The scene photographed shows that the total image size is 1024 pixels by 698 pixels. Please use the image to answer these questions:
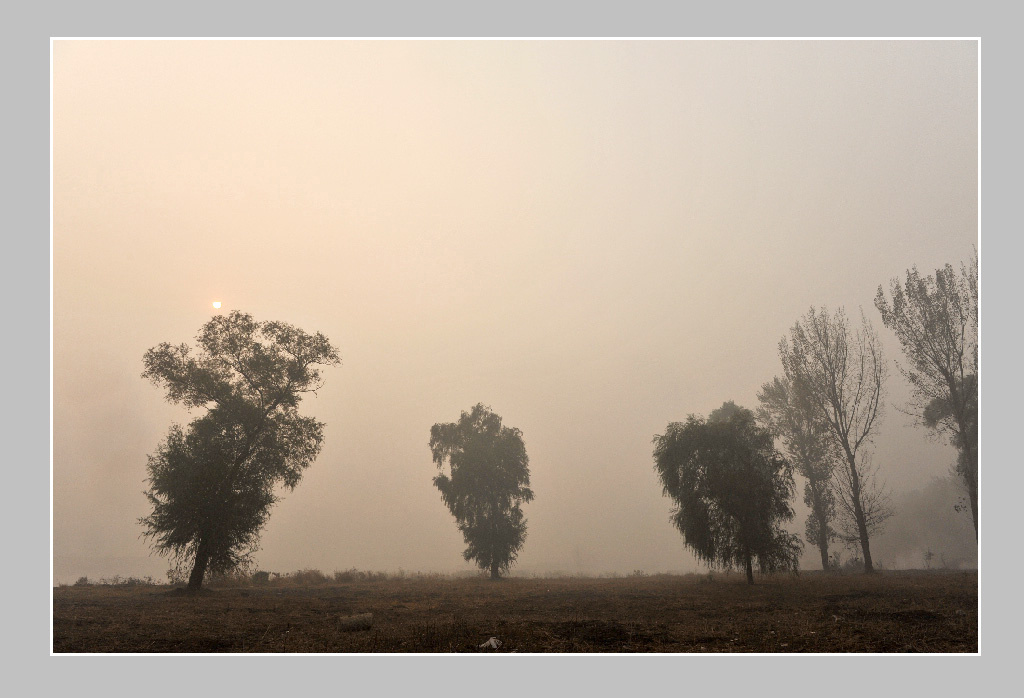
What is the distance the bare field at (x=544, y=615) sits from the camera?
12.3m

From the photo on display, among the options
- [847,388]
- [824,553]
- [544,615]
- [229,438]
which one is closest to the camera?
[544,615]

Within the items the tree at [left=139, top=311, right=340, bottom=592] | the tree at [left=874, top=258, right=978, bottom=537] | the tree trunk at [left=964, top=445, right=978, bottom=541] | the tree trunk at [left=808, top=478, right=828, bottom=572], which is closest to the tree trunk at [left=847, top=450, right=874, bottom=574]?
the tree trunk at [left=808, top=478, right=828, bottom=572]

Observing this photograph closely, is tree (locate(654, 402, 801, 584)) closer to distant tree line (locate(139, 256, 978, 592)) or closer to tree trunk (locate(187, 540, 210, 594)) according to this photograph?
distant tree line (locate(139, 256, 978, 592))

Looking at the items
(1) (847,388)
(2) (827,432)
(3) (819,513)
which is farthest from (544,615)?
(1) (847,388)

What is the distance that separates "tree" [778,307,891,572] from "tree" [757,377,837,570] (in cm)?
20

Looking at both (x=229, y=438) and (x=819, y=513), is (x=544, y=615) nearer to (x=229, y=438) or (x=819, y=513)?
(x=819, y=513)

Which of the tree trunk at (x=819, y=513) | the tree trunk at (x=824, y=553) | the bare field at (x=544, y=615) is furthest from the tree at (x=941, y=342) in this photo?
the tree trunk at (x=824, y=553)

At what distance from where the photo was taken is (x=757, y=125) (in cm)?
1490

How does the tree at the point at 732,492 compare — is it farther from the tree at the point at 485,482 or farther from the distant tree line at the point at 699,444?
the tree at the point at 485,482

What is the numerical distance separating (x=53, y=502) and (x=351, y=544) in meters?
5.71

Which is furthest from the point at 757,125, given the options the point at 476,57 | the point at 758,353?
the point at 476,57

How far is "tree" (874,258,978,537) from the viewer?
45.3 feet

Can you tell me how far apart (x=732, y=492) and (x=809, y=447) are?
1.72 metres

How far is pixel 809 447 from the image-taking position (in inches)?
533
